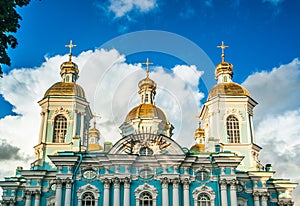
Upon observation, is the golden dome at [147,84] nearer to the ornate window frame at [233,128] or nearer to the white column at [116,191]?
the ornate window frame at [233,128]

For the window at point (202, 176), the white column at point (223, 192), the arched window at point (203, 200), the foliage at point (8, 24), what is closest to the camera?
the foliage at point (8, 24)

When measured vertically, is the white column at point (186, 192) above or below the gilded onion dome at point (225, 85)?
below

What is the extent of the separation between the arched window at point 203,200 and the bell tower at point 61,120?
9.12 meters

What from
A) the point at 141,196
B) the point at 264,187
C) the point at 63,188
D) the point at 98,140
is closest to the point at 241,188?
the point at 264,187

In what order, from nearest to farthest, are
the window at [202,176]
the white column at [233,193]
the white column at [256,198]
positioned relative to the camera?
the white column at [233,193] < the window at [202,176] < the white column at [256,198]

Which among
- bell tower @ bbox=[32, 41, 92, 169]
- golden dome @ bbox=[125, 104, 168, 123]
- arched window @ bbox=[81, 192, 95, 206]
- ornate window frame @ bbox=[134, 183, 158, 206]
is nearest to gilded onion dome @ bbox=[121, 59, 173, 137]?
golden dome @ bbox=[125, 104, 168, 123]

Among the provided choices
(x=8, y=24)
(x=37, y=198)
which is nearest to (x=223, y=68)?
(x=37, y=198)

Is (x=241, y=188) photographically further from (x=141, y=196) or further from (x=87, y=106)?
(x=87, y=106)

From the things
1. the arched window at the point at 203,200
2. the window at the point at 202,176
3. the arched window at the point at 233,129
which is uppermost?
the arched window at the point at 233,129

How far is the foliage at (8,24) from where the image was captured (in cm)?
1312

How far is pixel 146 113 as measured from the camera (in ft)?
116

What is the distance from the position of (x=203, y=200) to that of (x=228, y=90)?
9229mm

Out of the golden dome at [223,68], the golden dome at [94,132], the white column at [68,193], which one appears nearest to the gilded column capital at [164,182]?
the white column at [68,193]

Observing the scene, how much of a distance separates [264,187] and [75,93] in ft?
48.0
